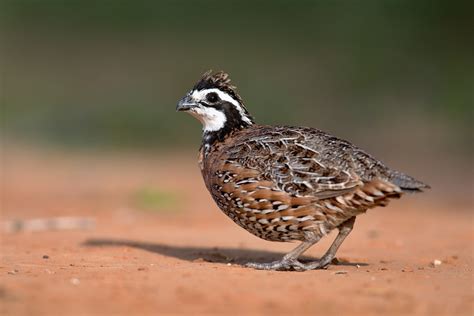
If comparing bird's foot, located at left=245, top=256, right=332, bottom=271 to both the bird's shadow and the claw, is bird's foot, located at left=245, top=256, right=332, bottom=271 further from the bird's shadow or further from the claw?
the bird's shadow

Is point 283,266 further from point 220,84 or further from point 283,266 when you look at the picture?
point 220,84

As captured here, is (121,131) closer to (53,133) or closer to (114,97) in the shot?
(53,133)

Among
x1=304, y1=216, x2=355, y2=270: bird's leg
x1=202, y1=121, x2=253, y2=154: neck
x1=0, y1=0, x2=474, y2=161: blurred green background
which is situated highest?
x1=0, y1=0, x2=474, y2=161: blurred green background

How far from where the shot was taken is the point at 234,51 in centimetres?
2952

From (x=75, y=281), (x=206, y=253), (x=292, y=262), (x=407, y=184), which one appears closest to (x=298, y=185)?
(x=292, y=262)

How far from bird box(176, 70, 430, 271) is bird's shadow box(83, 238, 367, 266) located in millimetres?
587

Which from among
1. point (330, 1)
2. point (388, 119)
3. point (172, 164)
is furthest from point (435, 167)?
point (330, 1)

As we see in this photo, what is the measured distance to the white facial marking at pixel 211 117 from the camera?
31.7 ft

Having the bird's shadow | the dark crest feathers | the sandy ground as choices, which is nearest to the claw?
the sandy ground

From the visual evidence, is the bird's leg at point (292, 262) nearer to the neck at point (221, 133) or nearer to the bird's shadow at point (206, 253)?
the bird's shadow at point (206, 253)

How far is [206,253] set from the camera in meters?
10.1

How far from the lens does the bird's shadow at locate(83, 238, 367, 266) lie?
9.61 meters

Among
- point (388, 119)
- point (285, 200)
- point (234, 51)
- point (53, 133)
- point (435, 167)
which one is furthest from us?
point (234, 51)

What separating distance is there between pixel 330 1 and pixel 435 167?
13.9 meters
